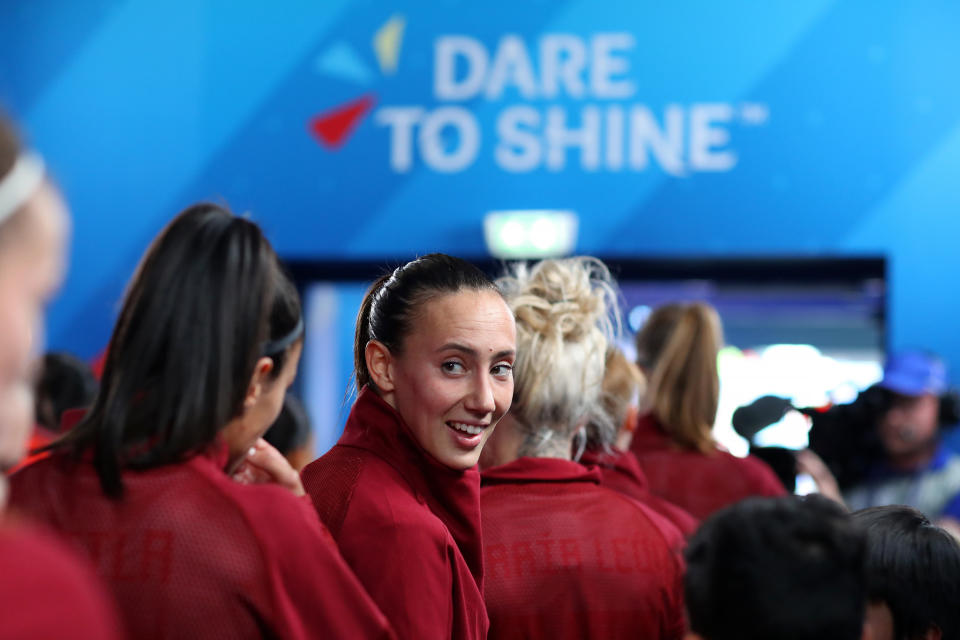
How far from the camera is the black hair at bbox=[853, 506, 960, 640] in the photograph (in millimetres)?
1660

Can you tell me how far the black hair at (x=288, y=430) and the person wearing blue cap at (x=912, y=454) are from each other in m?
2.13

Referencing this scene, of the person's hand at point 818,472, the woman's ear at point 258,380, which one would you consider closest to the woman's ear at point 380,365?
the woman's ear at point 258,380

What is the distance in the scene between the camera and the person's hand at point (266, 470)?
1.53m

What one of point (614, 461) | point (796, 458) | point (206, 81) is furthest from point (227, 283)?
point (206, 81)

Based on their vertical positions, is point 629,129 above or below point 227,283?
above

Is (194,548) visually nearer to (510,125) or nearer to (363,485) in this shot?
(363,485)

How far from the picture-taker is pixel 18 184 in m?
0.84

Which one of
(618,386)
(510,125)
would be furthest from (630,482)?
(510,125)

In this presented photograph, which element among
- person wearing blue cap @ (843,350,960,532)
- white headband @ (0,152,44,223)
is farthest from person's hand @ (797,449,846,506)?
white headband @ (0,152,44,223)

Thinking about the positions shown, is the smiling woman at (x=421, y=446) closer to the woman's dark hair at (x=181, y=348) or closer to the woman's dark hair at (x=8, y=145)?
the woman's dark hair at (x=181, y=348)

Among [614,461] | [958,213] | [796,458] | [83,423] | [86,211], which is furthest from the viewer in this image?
[86,211]

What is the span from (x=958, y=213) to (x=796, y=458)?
2435mm

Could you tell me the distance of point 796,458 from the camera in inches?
139

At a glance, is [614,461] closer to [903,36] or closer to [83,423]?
[83,423]
